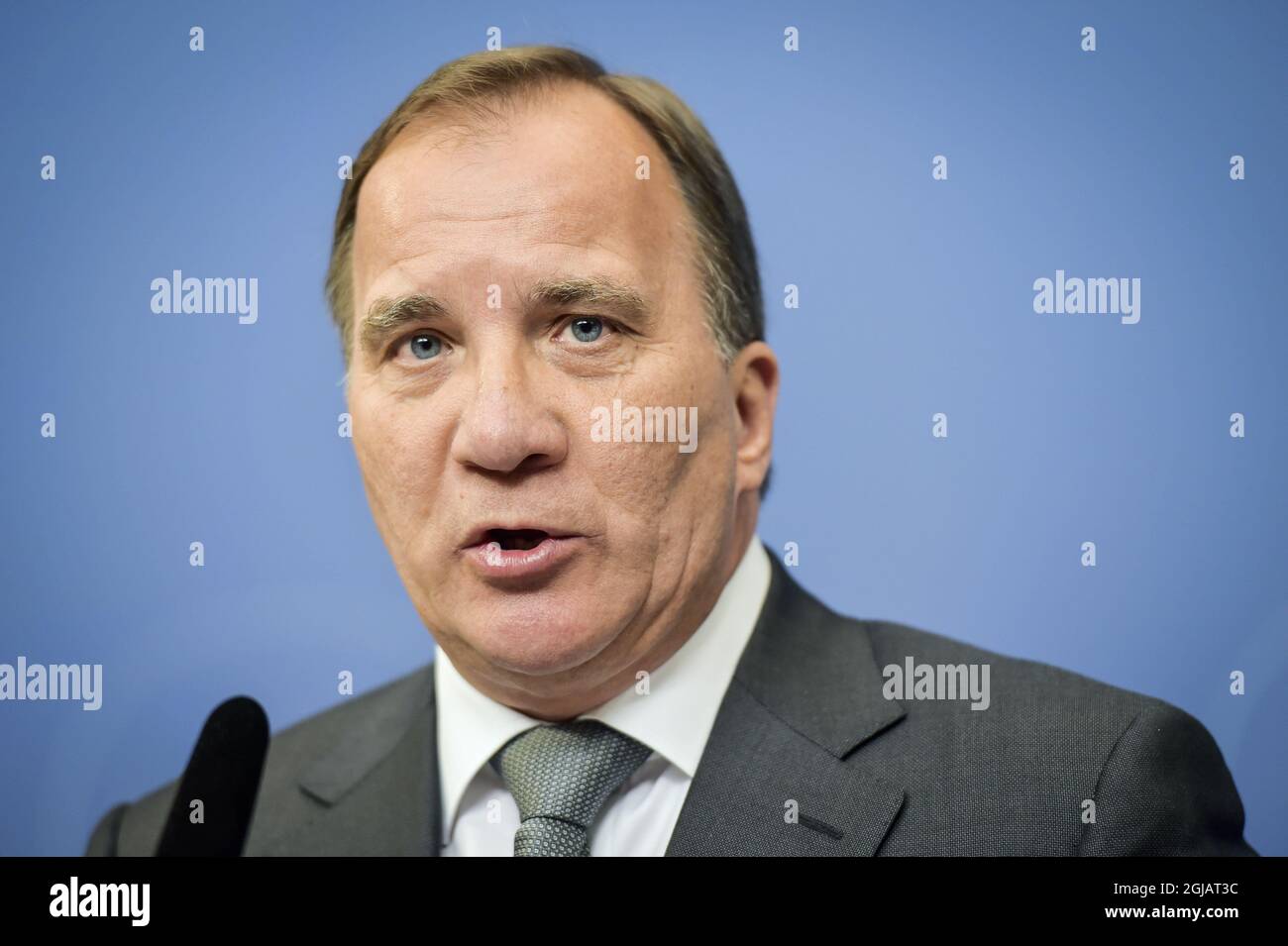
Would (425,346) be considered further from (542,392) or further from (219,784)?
(219,784)

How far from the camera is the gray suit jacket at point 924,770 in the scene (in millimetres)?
2100

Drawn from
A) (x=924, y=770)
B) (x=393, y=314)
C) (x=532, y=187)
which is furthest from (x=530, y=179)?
(x=924, y=770)

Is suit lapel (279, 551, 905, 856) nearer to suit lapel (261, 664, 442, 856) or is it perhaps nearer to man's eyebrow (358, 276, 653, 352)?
suit lapel (261, 664, 442, 856)

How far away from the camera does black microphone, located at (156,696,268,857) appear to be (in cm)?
212

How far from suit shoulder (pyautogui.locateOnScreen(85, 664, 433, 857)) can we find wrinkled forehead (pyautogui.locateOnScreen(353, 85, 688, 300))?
865 mm

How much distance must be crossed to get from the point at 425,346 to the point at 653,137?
52 cm

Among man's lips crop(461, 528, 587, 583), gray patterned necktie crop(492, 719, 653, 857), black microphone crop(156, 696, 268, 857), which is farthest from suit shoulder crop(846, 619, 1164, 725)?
black microphone crop(156, 696, 268, 857)

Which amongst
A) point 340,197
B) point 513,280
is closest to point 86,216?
point 340,197

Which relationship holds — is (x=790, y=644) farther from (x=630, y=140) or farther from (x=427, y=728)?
(x=630, y=140)

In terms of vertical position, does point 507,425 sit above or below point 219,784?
above

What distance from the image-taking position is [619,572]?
2.16 meters

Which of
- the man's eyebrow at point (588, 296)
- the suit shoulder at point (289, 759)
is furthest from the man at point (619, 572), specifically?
the suit shoulder at point (289, 759)

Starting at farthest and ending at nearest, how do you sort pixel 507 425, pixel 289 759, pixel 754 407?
pixel 289 759 < pixel 754 407 < pixel 507 425

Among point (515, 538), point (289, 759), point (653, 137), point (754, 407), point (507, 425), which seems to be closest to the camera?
point (507, 425)
